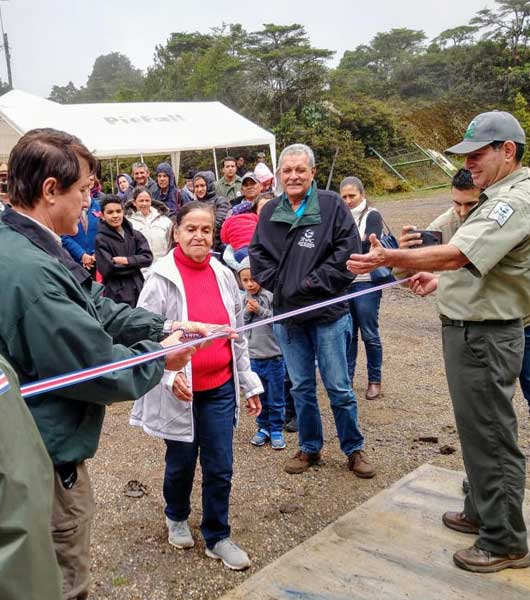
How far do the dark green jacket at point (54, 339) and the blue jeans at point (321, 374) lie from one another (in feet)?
6.68

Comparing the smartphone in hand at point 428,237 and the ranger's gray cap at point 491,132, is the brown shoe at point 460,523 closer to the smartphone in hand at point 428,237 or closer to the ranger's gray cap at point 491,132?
the smartphone in hand at point 428,237

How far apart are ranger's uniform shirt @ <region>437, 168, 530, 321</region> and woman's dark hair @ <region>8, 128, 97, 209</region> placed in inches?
62.4

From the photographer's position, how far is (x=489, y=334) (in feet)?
8.84

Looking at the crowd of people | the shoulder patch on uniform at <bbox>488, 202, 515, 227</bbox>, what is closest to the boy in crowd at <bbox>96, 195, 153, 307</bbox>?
the crowd of people

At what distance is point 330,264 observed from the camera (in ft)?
12.7

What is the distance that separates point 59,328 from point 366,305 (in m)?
3.94

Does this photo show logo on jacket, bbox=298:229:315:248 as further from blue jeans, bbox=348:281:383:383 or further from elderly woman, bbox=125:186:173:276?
elderly woman, bbox=125:186:173:276

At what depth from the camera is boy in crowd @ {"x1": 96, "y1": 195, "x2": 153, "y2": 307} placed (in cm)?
602

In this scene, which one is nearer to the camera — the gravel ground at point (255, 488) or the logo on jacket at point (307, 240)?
the gravel ground at point (255, 488)

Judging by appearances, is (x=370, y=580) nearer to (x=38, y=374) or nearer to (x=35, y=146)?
(x=38, y=374)

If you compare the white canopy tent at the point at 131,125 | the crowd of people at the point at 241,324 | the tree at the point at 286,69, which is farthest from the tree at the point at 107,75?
the crowd of people at the point at 241,324

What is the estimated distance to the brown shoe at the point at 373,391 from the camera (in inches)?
216

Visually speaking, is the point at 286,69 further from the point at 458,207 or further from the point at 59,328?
the point at 59,328

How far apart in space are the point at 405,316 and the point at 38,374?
7.21 m
